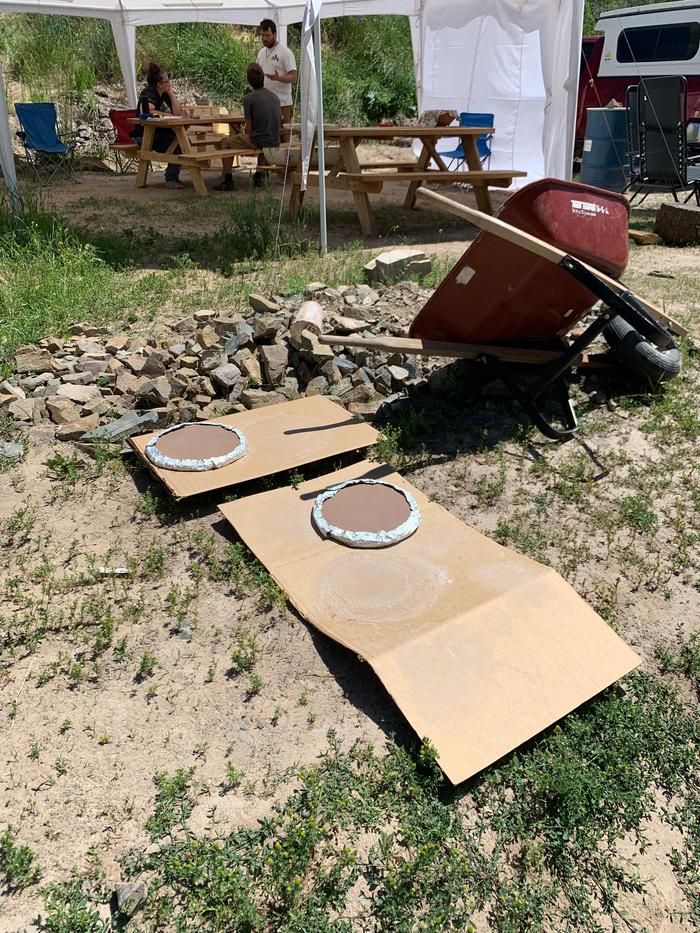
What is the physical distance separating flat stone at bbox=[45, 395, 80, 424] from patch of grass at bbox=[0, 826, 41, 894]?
2.55 meters

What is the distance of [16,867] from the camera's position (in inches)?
75.0

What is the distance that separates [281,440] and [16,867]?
2322mm

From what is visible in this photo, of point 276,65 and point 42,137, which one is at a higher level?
Result: point 276,65

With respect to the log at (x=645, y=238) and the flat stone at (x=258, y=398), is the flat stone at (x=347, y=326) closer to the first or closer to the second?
the flat stone at (x=258, y=398)

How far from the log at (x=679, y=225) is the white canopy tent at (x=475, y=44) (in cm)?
150

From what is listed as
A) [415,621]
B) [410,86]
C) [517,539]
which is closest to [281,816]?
[415,621]

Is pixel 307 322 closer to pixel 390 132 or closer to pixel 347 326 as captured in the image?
pixel 347 326

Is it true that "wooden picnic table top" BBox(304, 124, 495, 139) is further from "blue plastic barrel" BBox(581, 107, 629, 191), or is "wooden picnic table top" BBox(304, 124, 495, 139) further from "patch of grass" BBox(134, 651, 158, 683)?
"patch of grass" BBox(134, 651, 158, 683)

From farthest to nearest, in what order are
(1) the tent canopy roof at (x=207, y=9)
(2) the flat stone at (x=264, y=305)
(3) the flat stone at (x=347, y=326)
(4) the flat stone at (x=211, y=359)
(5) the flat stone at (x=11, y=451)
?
1. (1) the tent canopy roof at (x=207, y=9)
2. (2) the flat stone at (x=264, y=305)
3. (3) the flat stone at (x=347, y=326)
4. (4) the flat stone at (x=211, y=359)
5. (5) the flat stone at (x=11, y=451)

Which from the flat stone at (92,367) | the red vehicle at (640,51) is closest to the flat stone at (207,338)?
the flat stone at (92,367)

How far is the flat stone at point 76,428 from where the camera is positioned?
3943mm

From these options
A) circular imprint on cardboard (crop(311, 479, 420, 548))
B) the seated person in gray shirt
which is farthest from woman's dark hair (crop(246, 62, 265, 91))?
circular imprint on cardboard (crop(311, 479, 420, 548))

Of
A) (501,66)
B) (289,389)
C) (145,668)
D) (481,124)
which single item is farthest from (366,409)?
(501,66)

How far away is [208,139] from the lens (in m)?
10.7
